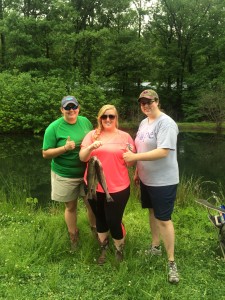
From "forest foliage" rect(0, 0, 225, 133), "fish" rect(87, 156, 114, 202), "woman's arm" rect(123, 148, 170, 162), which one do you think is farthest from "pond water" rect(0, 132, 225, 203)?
"woman's arm" rect(123, 148, 170, 162)

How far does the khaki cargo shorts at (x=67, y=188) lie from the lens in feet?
10.5

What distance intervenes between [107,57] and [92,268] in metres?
25.4

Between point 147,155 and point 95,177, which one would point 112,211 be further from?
point 147,155

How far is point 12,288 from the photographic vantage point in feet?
8.72

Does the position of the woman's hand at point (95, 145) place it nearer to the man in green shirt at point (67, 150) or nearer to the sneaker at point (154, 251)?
the man in green shirt at point (67, 150)

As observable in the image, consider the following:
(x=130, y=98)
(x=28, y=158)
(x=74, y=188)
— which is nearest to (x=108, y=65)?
(x=130, y=98)

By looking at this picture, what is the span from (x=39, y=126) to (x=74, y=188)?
16.1 metres

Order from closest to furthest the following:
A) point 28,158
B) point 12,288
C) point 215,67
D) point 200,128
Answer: point 12,288 → point 28,158 → point 200,128 → point 215,67

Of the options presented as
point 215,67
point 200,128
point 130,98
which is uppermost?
point 215,67

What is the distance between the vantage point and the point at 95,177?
112 inches

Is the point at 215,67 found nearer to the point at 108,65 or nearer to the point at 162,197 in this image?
the point at 108,65

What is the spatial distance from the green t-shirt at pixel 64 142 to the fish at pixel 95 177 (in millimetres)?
316

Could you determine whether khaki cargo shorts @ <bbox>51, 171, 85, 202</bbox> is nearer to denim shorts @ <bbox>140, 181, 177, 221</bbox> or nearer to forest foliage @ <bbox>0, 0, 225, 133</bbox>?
denim shorts @ <bbox>140, 181, 177, 221</bbox>

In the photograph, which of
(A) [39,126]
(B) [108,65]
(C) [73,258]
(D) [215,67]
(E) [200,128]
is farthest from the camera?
(D) [215,67]
